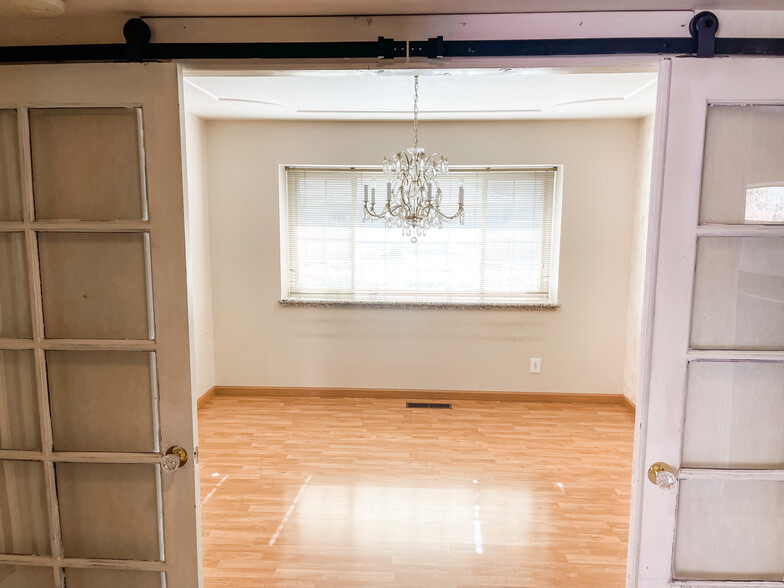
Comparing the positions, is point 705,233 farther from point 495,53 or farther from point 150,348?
point 150,348

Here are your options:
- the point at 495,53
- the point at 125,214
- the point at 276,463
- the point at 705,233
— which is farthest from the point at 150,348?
the point at 276,463

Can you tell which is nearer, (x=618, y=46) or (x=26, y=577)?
(x=618, y=46)

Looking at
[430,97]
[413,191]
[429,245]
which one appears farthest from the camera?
[429,245]

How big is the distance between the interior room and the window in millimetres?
16

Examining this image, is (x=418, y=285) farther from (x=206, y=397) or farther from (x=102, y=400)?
(x=102, y=400)

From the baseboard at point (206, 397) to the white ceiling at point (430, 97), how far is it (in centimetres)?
247

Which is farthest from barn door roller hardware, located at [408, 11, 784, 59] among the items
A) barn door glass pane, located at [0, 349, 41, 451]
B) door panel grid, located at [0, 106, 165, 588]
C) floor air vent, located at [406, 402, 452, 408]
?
floor air vent, located at [406, 402, 452, 408]

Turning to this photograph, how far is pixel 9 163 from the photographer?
1275mm

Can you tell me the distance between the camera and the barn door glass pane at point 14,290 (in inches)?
51.4

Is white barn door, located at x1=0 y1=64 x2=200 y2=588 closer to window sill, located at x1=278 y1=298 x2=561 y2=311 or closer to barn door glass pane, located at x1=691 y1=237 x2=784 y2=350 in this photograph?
barn door glass pane, located at x1=691 y1=237 x2=784 y2=350

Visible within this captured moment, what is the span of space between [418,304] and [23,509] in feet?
10.4

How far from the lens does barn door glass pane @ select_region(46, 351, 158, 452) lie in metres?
1.33

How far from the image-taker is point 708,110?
1.19m

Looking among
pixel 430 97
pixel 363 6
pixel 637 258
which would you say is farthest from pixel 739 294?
pixel 637 258
